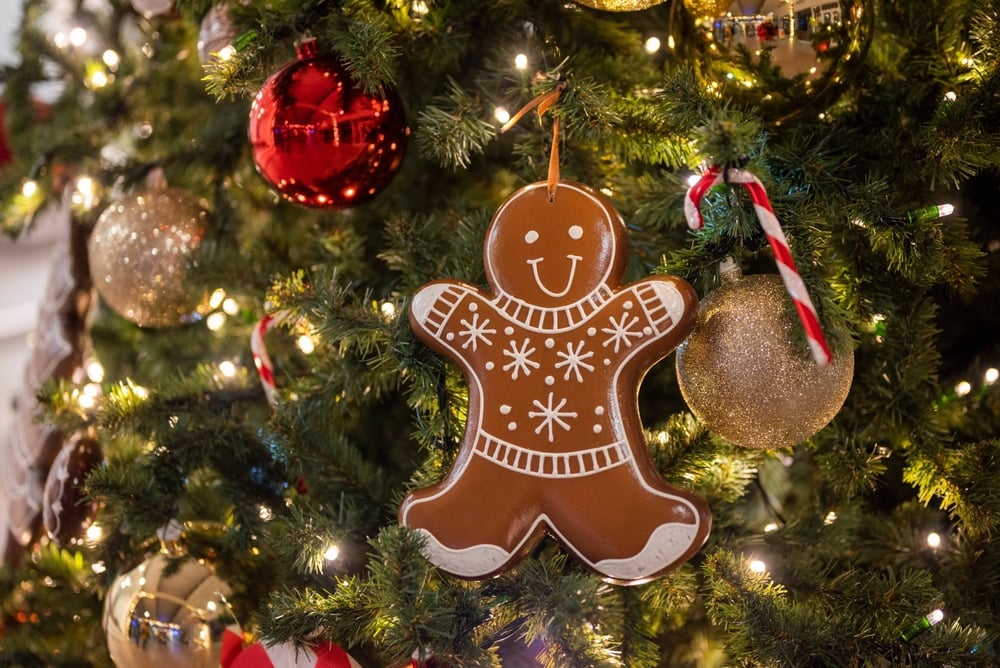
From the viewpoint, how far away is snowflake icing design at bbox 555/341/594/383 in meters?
0.63

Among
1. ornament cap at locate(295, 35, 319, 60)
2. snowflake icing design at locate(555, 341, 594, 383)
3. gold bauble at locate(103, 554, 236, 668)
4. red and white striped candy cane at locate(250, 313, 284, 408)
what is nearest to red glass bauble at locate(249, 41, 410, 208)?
ornament cap at locate(295, 35, 319, 60)

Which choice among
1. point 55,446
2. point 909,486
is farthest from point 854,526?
point 55,446

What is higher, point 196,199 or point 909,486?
point 196,199

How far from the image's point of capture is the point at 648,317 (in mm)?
625

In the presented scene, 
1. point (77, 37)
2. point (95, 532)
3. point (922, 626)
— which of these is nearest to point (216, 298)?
point (95, 532)

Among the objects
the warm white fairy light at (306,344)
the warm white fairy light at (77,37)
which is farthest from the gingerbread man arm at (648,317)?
the warm white fairy light at (77,37)

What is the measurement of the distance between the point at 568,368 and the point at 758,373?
0.15 m

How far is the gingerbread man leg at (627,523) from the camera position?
0.60 metres

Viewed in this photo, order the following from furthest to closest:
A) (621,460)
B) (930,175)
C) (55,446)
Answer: (55,446) < (930,175) < (621,460)

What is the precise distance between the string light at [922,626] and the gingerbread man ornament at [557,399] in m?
0.19

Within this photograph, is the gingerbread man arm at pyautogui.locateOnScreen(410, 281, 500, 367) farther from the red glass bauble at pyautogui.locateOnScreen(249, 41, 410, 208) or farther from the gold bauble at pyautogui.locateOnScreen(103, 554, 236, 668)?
the gold bauble at pyautogui.locateOnScreen(103, 554, 236, 668)

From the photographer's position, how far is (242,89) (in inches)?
30.2

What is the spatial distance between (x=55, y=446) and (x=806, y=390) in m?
0.98

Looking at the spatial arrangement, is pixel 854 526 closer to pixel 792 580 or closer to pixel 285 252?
pixel 792 580
